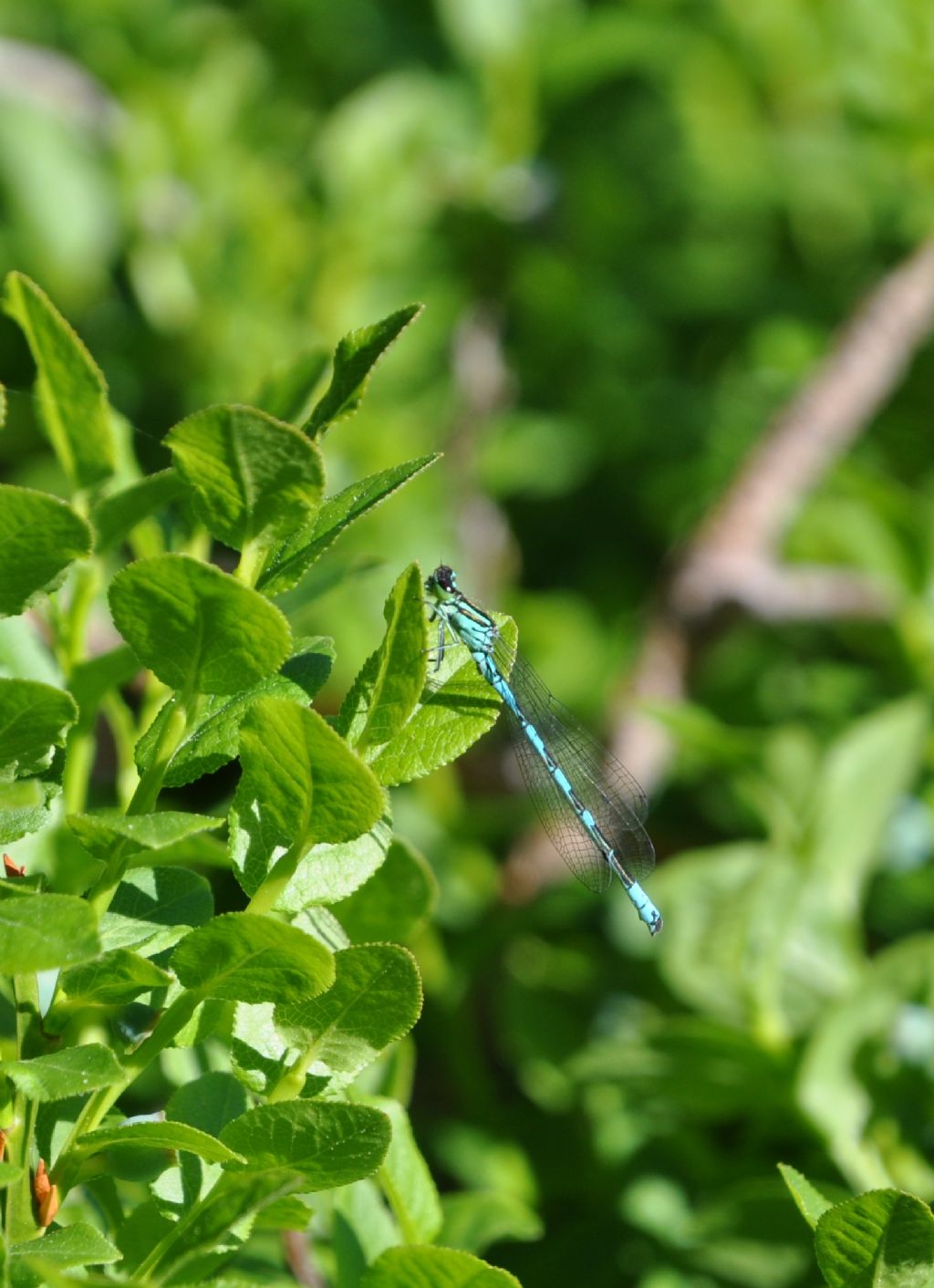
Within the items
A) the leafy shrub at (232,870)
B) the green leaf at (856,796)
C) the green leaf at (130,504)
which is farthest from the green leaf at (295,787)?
the green leaf at (856,796)

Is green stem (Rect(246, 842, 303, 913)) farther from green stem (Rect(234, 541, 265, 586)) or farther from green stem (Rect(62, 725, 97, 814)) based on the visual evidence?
green stem (Rect(62, 725, 97, 814))

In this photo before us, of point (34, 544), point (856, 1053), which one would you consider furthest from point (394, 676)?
point (856, 1053)

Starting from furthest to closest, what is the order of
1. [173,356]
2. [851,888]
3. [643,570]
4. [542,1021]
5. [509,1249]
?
[643,570]
[173,356]
[542,1021]
[851,888]
[509,1249]

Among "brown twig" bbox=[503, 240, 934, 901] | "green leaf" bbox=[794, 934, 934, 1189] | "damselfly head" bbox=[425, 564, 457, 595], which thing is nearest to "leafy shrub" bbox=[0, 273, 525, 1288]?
"green leaf" bbox=[794, 934, 934, 1189]

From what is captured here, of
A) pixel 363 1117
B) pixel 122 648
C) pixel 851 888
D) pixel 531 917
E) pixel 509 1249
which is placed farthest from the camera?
pixel 531 917

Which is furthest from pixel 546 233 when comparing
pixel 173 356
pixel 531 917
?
pixel 531 917

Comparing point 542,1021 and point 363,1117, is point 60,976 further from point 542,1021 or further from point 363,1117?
point 542,1021
